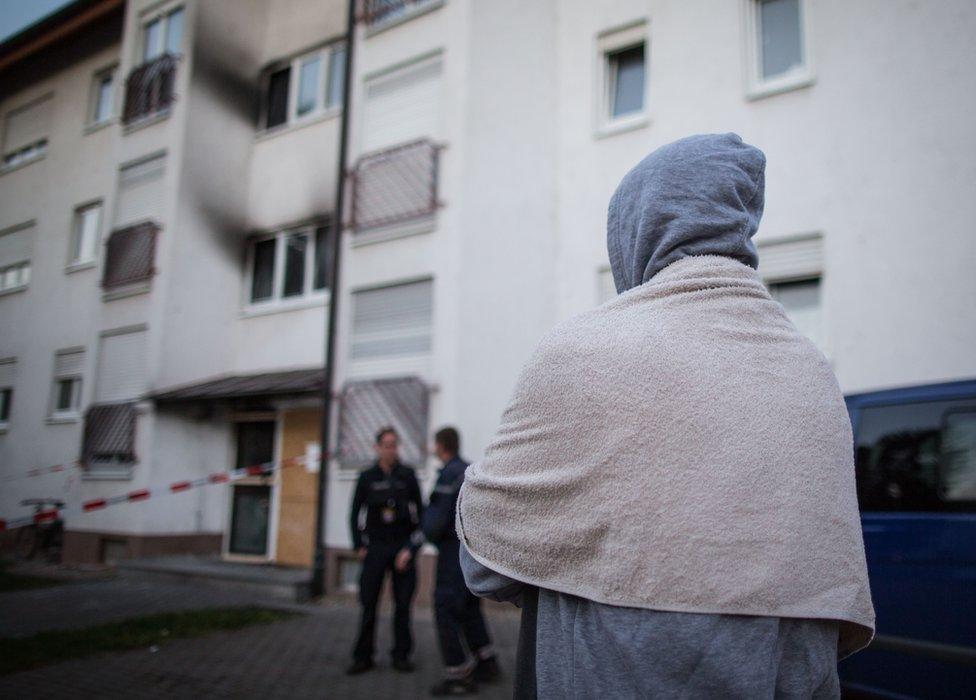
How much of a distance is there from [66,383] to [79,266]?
2370mm

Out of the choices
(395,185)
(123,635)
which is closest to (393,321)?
(395,185)

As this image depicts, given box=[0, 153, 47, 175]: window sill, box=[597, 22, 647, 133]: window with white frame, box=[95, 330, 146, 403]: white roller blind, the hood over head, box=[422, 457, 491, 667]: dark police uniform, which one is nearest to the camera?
the hood over head

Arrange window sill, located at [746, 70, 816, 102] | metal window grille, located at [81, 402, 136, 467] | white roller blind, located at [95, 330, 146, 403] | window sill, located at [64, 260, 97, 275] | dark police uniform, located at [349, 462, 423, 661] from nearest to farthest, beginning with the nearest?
dark police uniform, located at [349, 462, 423, 661]
window sill, located at [746, 70, 816, 102]
metal window grille, located at [81, 402, 136, 467]
white roller blind, located at [95, 330, 146, 403]
window sill, located at [64, 260, 97, 275]

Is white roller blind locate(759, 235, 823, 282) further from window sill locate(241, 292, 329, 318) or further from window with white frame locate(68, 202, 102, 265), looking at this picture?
Result: window with white frame locate(68, 202, 102, 265)

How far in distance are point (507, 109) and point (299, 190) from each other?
4.64 meters

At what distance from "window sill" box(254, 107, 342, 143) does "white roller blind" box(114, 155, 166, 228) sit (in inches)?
76.0

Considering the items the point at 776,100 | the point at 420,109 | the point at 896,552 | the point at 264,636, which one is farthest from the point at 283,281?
the point at 896,552

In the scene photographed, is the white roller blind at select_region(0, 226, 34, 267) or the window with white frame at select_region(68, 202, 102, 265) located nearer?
the white roller blind at select_region(0, 226, 34, 267)

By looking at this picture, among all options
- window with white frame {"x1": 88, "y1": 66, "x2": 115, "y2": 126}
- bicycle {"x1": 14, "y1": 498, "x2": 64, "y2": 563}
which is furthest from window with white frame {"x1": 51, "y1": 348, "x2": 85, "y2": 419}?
window with white frame {"x1": 88, "y1": 66, "x2": 115, "y2": 126}

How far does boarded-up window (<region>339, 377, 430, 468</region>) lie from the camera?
10.7m

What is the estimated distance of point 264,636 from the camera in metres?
7.75

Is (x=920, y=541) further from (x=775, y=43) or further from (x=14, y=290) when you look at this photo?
(x=14, y=290)

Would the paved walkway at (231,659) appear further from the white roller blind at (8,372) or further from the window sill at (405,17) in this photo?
the window sill at (405,17)

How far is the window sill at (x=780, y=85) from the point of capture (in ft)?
28.0
